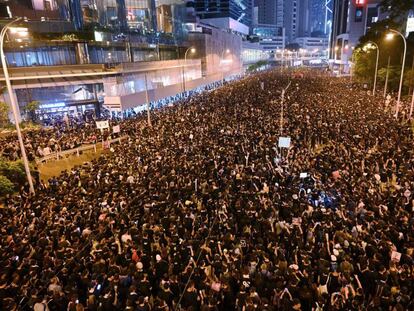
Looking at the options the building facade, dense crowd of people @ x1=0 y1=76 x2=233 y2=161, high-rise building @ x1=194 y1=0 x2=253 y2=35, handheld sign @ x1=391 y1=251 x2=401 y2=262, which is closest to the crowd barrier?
dense crowd of people @ x1=0 y1=76 x2=233 y2=161

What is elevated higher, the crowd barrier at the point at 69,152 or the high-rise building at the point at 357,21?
the high-rise building at the point at 357,21

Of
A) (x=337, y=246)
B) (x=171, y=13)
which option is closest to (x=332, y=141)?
(x=337, y=246)

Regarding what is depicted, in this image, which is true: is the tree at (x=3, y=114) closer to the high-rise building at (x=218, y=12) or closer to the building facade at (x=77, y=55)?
the building facade at (x=77, y=55)

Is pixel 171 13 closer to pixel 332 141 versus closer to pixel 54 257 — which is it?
pixel 332 141

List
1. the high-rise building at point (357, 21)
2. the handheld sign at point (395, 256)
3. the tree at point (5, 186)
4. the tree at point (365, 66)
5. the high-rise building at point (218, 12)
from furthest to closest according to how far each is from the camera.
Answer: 1. the high-rise building at point (218, 12)
2. the high-rise building at point (357, 21)
3. the tree at point (365, 66)
4. the tree at point (5, 186)
5. the handheld sign at point (395, 256)

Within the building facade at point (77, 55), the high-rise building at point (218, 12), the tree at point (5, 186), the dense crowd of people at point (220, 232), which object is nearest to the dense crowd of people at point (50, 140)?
the tree at point (5, 186)

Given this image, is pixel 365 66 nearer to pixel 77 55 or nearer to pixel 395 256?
pixel 77 55

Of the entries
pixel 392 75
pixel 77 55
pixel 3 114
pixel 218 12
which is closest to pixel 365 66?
pixel 392 75

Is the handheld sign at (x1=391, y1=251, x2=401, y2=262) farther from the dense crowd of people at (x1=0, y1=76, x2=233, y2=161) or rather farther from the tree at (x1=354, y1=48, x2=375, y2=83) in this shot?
the tree at (x1=354, y1=48, x2=375, y2=83)
